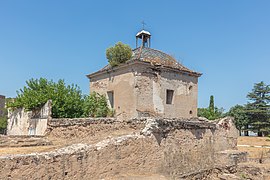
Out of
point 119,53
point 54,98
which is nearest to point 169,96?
point 119,53

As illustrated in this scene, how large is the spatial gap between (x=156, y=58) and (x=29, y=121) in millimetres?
8141

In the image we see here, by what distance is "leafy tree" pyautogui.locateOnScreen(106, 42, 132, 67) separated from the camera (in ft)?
48.5

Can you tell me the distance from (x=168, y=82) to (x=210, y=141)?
6.34 m

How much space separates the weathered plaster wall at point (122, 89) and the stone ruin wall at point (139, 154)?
Answer: 4.31m

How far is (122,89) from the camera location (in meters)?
14.5

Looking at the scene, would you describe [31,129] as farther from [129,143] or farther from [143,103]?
[129,143]

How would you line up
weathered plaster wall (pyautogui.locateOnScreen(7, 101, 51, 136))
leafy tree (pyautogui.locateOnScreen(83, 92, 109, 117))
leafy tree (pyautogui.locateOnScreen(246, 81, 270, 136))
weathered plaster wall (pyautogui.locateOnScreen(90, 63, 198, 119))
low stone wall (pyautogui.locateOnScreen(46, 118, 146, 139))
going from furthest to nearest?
leafy tree (pyautogui.locateOnScreen(246, 81, 270, 136)) < leafy tree (pyautogui.locateOnScreen(83, 92, 109, 117)) < weathered plaster wall (pyautogui.locateOnScreen(90, 63, 198, 119)) < weathered plaster wall (pyautogui.locateOnScreen(7, 101, 51, 136)) < low stone wall (pyautogui.locateOnScreen(46, 118, 146, 139))

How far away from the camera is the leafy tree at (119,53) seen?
14.8m

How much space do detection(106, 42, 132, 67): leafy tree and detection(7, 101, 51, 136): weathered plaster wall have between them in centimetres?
456

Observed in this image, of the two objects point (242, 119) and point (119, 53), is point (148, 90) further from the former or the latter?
point (242, 119)

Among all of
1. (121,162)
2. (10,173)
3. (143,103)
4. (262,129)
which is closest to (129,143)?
(121,162)

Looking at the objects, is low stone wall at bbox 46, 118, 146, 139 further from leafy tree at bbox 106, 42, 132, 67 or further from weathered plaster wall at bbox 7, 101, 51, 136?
leafy tree at bbox 106, 42, 132, 67

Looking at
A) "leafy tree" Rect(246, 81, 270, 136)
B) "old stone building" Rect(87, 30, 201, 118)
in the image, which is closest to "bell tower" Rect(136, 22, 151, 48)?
"old stone building" Rect(87, 30, 201, 118)

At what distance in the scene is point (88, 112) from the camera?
14.9 m
